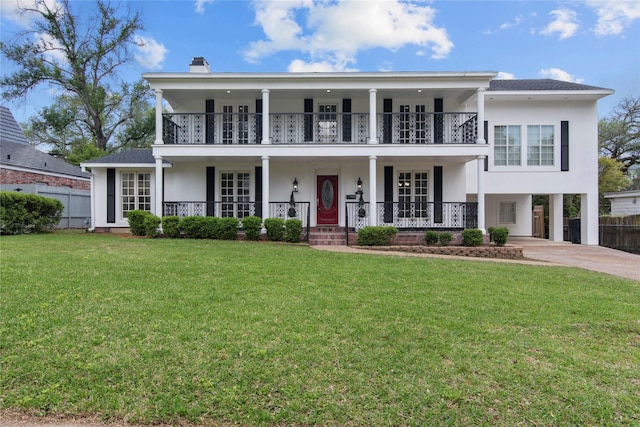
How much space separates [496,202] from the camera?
55.0 ft

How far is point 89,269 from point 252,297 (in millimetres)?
3409

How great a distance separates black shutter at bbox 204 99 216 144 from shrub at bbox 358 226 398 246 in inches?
263

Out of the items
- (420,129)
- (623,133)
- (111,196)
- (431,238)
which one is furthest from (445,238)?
(623,133)

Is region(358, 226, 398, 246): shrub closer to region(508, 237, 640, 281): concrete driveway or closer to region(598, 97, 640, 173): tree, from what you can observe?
region(508, 237, 640, 281): concrete driveway

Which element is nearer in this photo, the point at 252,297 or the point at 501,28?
the point at 252,297

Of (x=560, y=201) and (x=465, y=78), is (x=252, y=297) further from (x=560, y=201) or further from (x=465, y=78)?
(x=560, y=201)

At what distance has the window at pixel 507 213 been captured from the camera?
17.1 metres

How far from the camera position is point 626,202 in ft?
64.5

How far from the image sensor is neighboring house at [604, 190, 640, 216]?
18.9m

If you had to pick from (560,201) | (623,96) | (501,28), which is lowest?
(560,201)

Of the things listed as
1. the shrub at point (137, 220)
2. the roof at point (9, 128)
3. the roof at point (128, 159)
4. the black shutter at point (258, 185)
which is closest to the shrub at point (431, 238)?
the black shutter at point (258, 185)

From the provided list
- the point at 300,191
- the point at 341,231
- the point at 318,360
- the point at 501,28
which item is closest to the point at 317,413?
the point at 318,360

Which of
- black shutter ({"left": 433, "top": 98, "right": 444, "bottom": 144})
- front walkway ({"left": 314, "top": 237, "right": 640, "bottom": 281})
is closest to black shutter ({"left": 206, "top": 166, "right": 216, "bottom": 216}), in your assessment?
front walkway ({"left": 314, "top": 237, "right": 640, "bottom": 281})

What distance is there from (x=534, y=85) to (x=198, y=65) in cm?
1360
